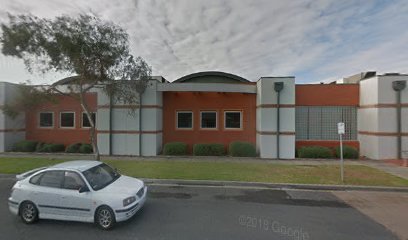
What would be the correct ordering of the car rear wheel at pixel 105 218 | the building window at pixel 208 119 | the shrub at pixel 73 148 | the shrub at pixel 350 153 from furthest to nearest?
the building window at pixel 208 119 < the shrub at pixel 73 148 < the shrub at pixel 350 153 < the car rear wheel at pixel 105 218

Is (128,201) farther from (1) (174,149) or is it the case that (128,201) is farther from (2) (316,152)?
(2) (316,152)

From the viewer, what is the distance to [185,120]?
1755 centimetres

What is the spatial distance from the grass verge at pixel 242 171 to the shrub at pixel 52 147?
2948 mm

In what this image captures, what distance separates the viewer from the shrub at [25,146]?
16859 mm

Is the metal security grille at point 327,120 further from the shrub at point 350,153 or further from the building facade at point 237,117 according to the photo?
the shrub at point 350,153

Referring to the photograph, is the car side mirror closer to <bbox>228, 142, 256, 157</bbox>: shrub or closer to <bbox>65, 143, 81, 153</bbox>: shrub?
<bbox>228, 142, 256, 157</bbox>: shrub

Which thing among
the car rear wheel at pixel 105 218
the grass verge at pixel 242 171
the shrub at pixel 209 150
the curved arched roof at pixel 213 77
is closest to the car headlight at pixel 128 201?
the car rear wheel at pixel 105 218

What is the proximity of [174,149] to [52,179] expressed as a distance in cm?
995

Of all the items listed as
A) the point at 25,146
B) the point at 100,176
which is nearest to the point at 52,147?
the point at 25,146

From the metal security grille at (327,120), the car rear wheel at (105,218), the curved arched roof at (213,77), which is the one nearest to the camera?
the car rear wheel at (105,218)

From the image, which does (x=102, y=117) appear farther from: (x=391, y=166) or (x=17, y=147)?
(x=391, y=166)

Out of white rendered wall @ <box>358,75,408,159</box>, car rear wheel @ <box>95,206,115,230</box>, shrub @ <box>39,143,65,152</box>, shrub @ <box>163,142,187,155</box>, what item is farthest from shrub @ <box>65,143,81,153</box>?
white rendered wall @ <box>358,75,408,159</box>

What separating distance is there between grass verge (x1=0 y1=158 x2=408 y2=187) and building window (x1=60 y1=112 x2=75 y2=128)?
15.3ft

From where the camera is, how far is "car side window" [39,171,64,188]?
6020 millimetres
